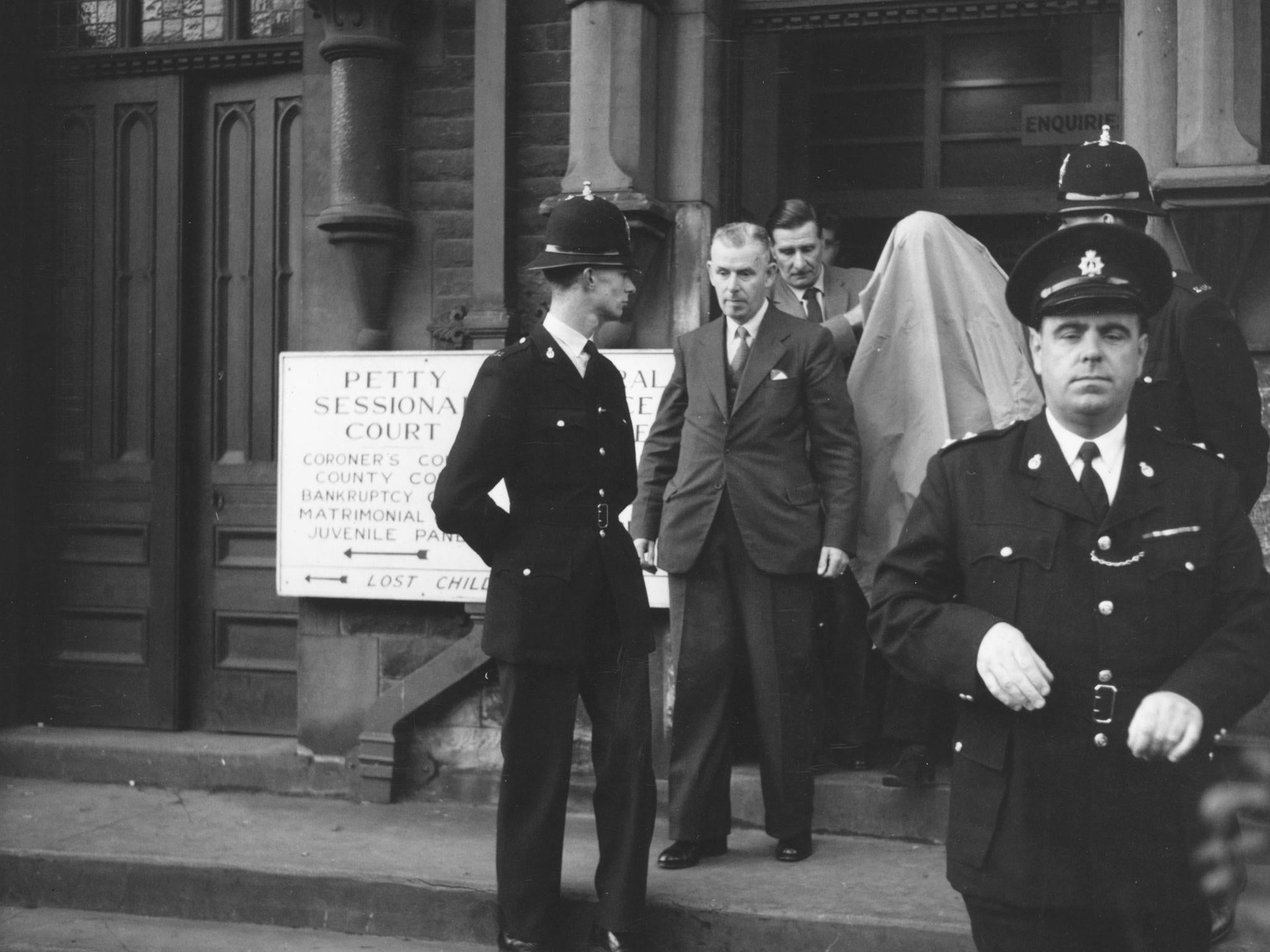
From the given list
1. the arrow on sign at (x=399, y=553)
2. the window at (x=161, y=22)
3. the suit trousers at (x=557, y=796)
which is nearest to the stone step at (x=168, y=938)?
the suit trousers at (x=557, y=796)

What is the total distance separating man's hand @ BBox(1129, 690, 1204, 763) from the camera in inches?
96.3

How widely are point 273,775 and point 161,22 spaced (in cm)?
351

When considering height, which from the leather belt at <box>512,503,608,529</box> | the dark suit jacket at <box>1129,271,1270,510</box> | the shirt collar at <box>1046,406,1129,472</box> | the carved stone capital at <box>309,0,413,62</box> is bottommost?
the leather belt at <box>512,503,608,529</box>

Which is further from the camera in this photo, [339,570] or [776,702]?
[339,570]

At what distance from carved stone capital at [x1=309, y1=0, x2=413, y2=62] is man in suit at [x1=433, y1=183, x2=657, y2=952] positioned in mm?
2146

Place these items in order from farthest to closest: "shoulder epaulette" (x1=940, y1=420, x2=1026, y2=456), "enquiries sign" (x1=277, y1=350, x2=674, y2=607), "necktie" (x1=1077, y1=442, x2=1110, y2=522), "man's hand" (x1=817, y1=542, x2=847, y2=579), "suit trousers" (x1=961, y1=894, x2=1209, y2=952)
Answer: "enquiries sign" (x1=277, y1=350, x2=674, y2=607) < "man's hand" (x1=817, y1=542, x2=847, y2=579) < "shoulder epaulette" (x1=940, y1=420, x2=1026, y2=456) < "necktie" (x1=1077, y1=442, x2=1110, y2=522) < "suit trousers" (x1=961, y1=894, x2=1209, y2=952)

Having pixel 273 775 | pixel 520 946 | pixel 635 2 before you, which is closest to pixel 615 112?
pixel 635 2

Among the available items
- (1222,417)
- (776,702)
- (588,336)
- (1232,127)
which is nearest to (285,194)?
(588,336)

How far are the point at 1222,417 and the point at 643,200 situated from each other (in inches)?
103

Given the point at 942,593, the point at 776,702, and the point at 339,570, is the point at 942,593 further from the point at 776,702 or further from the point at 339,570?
the point at 339,570

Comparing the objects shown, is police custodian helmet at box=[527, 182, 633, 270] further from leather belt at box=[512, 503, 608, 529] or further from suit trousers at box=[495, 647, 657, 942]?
suit trousers at box=[495, 647, 657, 942]

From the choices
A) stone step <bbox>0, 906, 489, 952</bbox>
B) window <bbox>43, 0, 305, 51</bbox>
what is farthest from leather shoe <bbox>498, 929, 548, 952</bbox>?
window <bbox>43, 0, 305, 51</bbox>

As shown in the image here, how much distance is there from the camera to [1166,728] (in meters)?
2.44

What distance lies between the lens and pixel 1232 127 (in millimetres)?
5422
